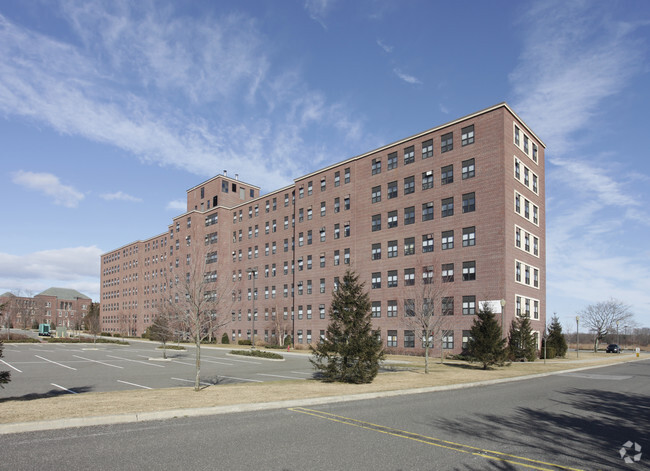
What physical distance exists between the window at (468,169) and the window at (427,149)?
14.5 ft

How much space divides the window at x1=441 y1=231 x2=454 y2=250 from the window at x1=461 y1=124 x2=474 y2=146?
908 centimetres

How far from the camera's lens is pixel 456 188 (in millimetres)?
44969

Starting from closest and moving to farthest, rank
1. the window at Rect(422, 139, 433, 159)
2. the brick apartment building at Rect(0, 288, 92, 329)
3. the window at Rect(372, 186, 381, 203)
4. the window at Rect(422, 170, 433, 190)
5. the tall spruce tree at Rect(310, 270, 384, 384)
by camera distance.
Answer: the tall spruce tree at Rect(310, 270, 384, 384), the window at Rect(422, 170, 433, 190), the window at Rect(422, 139, 433, 159), the window at Rect(372, 186, 381, 203), the brick apartment building at Rect(0, 288, 92, 329)

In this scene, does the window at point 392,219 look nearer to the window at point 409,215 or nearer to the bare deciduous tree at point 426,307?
the window at point 409,215

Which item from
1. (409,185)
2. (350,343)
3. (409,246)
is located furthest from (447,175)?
(350,343)

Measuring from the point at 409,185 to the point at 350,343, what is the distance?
3190 centimetres

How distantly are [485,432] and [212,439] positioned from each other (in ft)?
19.8

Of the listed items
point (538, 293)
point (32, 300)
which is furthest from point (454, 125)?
point (32, 300)

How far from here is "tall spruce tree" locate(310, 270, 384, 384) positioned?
20.1 meters

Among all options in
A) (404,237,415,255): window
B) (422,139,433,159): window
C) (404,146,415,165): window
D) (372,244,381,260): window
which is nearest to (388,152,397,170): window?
(404,146,415,165): window

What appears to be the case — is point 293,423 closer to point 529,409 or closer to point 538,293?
point 529,409

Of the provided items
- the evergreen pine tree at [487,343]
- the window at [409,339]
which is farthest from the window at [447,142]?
Answer: the evergreen pine tree at [487,343]

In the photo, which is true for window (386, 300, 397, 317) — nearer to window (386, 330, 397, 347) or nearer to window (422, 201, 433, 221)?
window (386, 330, 397, 347)

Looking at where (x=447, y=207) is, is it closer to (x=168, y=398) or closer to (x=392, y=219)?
(x=392, y=219)
